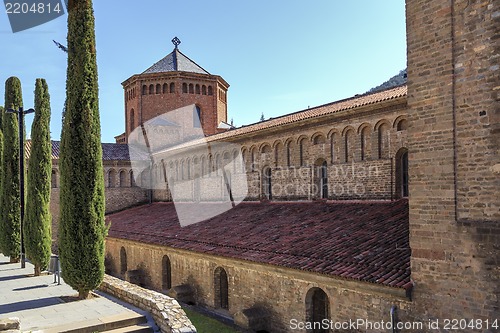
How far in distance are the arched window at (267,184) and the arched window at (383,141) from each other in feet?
18.0

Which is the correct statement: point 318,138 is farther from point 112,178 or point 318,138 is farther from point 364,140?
point 112,178

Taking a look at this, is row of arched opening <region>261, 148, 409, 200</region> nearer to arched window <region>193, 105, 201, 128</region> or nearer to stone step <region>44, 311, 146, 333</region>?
stone step <region>44, 311, 146, 333</region>

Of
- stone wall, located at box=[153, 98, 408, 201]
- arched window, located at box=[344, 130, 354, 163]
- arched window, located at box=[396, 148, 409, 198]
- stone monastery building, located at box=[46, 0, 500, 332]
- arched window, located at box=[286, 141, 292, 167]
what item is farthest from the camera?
arched window, located at box=[286, 141, 292, 167]

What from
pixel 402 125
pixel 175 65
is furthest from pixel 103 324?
pixel 175 65

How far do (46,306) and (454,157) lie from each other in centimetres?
950

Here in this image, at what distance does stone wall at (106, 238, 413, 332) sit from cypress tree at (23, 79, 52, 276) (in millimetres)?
4084

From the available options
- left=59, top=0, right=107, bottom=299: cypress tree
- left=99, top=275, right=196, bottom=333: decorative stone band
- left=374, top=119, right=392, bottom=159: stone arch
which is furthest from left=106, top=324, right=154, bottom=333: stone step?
left=374, top=119, right=392, bottom=159: stone arch

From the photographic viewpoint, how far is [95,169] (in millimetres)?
11016

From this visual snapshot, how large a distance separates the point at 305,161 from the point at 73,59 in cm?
855

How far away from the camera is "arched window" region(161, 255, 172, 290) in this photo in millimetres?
16359

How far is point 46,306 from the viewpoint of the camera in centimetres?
1006

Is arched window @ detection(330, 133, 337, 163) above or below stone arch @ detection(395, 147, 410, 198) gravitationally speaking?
above

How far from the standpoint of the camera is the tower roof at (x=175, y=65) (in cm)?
2928
